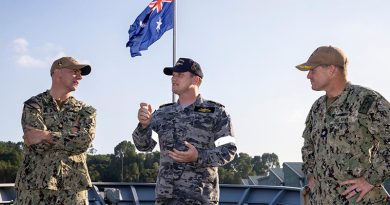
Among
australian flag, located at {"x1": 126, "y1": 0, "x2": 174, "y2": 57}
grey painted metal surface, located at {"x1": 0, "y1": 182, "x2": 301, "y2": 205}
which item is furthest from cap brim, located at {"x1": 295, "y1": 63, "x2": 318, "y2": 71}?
australian flag, located at {"x1": 126, "y1": 0, "x2": 174, "y2": 57}

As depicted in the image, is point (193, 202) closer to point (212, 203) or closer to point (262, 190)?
point (212, 203)

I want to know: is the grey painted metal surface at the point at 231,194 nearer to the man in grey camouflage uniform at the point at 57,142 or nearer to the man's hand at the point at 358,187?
the man in grey camouflage uniform at the point at 57,142

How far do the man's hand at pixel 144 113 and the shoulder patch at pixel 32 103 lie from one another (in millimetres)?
1016

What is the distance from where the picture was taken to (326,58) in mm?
4203

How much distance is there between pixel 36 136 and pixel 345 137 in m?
2.55

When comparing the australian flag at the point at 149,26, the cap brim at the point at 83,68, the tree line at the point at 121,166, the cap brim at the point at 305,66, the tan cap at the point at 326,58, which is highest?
the australian flag at the point at 149,26

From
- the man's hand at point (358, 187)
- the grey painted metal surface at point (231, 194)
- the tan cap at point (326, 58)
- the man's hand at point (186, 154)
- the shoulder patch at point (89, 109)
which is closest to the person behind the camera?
the man's hand at point (358, 187)

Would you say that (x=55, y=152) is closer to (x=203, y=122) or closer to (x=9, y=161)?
(x=203, y=122)

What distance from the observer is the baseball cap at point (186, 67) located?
4.73 meters

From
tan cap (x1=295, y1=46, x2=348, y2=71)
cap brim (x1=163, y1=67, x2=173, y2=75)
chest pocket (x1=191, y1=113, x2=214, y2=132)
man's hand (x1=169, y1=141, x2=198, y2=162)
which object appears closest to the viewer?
tan cap (x1=295, y1=46, x2=348, y2=71)

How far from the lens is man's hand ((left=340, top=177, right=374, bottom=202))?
3904 millimetres

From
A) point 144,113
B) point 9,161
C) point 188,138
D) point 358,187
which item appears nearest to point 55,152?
point 144,113

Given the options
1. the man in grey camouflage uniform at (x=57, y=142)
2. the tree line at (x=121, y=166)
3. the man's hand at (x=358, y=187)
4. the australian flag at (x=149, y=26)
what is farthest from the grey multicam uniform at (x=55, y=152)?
the tree line at (x=121, y=166)

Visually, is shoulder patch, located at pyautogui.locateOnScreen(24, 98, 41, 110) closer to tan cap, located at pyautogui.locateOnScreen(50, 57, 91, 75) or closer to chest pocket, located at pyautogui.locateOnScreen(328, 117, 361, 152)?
tan cap, located at pyautogui.locateOnScreen(50, 57, 91, 75)
